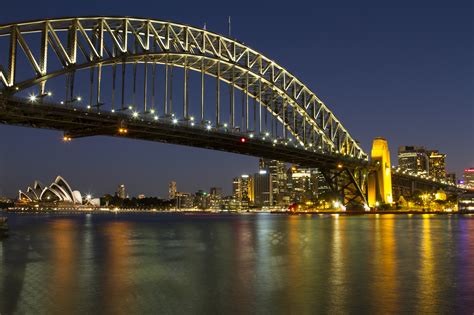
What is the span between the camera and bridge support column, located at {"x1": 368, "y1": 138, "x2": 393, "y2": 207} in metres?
95.2

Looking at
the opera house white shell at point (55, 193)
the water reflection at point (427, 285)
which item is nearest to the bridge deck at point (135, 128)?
the water reflection at point (427, 285)

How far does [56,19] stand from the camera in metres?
39.0

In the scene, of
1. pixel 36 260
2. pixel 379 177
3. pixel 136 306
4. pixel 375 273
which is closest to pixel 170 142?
pixel 36 260

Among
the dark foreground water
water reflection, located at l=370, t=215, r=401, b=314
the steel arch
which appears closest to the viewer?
the dark foreground water

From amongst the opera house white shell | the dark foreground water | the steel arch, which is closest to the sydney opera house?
the opera house white shell

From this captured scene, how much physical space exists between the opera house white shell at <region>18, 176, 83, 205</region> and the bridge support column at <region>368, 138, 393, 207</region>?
108 meters

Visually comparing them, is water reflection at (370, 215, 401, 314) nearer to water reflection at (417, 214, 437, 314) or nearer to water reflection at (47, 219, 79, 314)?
water reflection at (417, 214, 437, 314)

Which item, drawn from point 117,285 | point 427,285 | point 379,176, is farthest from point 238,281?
point 379,176

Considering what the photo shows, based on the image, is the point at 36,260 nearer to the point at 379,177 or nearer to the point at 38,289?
the point at 38,289

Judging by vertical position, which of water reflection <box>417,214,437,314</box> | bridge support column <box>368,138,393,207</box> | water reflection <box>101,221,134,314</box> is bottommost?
water reflection <box>417,214,437,314</box>

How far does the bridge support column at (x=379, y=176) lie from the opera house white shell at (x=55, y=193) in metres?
108

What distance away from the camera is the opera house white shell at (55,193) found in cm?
17302

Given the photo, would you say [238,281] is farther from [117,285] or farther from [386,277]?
[386,277]

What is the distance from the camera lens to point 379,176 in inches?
3772
